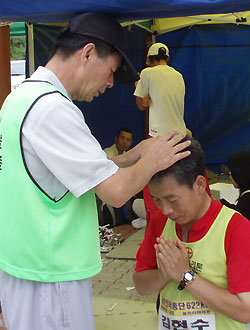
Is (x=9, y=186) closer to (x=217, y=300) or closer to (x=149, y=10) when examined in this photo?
(x=217, y=300)

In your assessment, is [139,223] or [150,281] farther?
[139,223]

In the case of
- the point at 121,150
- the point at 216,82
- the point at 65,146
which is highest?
the point at 65,146

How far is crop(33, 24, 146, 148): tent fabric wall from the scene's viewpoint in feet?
20.7

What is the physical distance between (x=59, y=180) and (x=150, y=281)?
0.53 meters

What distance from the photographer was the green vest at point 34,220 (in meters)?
1.37

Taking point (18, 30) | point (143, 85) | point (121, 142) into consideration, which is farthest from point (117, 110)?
point (143, 85)

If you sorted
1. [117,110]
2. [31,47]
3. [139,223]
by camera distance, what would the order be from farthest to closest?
[117,110] < [139,223] < [31,47]

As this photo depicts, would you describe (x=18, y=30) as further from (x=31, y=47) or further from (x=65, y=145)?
(x=65, y=145)

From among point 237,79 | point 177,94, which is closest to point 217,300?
point 177,94

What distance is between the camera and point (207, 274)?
153 cm

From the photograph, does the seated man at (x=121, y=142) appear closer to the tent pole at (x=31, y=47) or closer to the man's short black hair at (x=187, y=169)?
the tent pole at (x=31, y=47)

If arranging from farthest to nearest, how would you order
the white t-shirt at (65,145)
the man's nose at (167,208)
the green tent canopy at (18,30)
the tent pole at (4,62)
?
1. the green tent canopy at (18,30)
2. the tent pole at (4,62)
3. the man's nose at (167,208)
4. the white t-shirt at (65,145)

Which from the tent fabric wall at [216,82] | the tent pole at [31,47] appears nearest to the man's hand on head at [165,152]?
the tent pole at [31,47]

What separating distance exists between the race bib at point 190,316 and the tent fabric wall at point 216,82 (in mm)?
6403
